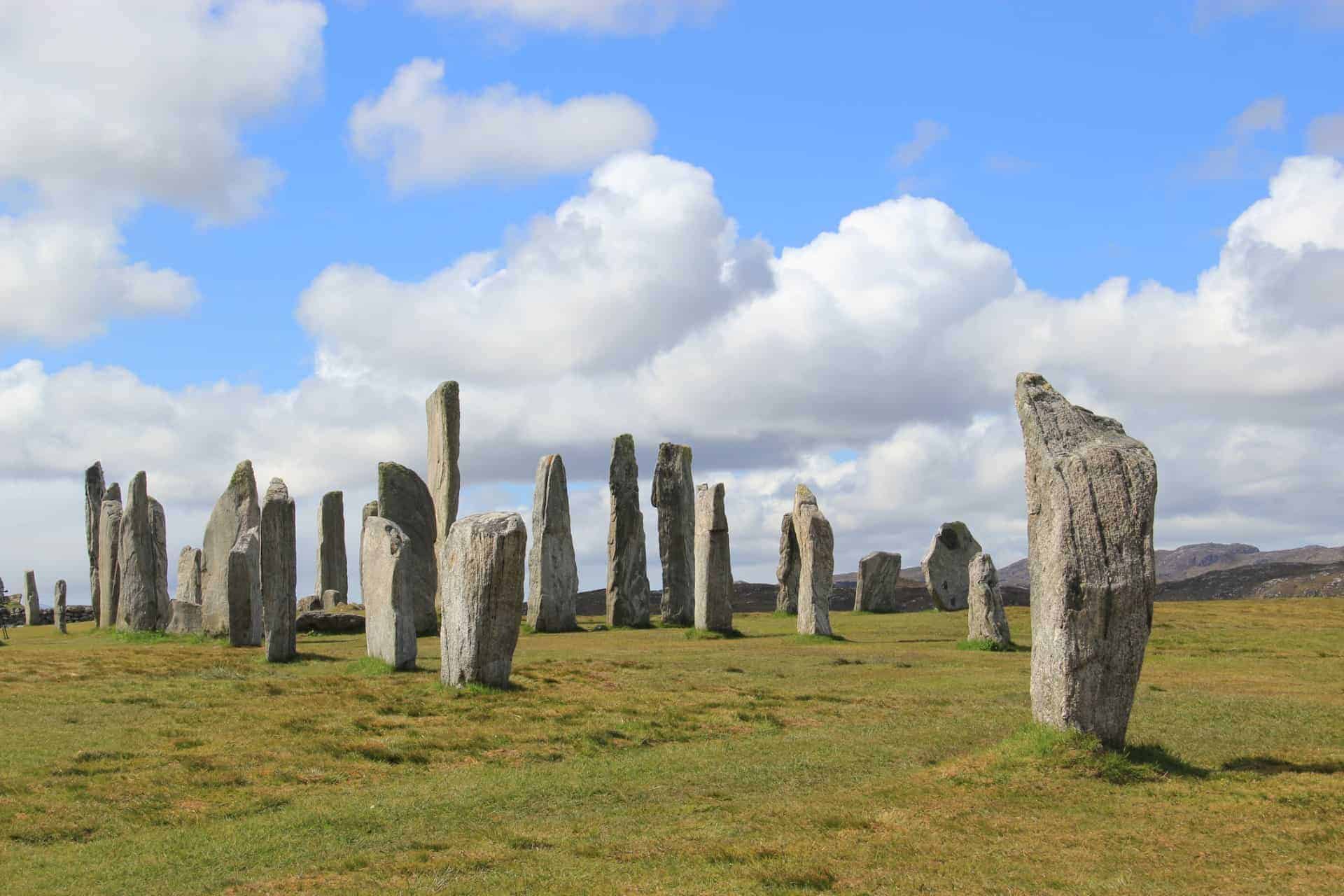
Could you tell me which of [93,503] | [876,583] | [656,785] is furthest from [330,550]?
[656,785]

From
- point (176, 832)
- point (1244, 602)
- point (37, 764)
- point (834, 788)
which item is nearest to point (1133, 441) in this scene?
point (834, 788)

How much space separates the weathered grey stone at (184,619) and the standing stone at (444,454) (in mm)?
7531

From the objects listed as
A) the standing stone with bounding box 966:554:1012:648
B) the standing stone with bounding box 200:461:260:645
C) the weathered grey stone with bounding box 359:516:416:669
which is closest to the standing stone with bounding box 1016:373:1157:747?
the weathered grey stone with bounding box 359:516:416:669

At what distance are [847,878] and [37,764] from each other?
27.8ft

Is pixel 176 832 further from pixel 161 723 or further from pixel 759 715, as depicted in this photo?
pixel 759 715

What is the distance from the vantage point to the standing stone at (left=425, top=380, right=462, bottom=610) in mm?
36062

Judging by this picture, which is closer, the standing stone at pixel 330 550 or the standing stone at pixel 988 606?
the standing stone at pixel 988 606

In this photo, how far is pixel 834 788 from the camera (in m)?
11.9

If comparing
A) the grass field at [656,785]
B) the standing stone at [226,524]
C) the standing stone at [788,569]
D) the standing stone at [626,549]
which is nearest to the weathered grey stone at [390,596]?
the grass field at [656,785]

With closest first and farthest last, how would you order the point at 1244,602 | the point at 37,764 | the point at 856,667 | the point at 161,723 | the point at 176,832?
1. the point at 176,832
2. the point at 37,764
3. the point at 161,723
4. the point at 856,667
5. the point at 1244,602

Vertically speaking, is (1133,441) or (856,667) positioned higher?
(1133,441)

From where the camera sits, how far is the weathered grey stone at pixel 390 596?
19.8 m

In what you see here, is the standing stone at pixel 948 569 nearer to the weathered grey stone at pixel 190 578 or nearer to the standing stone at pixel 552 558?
the standing stone at pixel 552 558

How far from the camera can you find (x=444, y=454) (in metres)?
36.2
